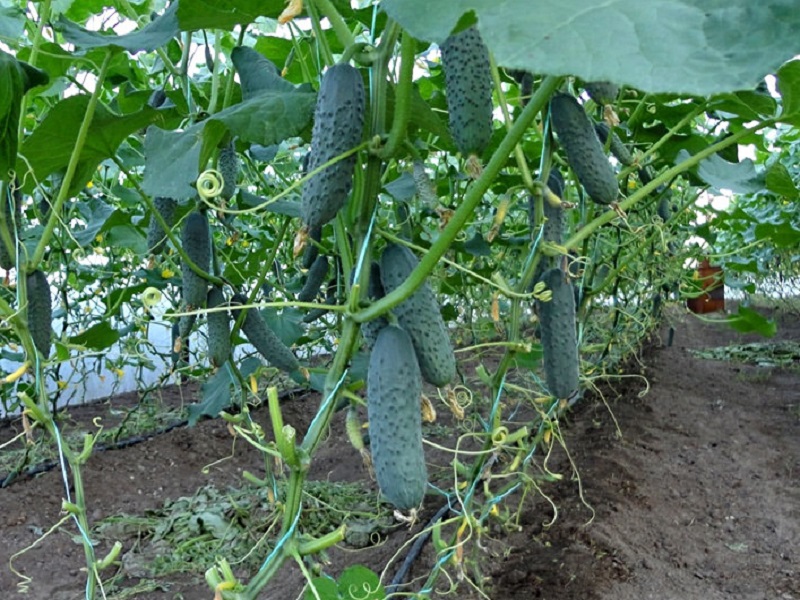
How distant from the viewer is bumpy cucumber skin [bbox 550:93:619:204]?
47.6 inches

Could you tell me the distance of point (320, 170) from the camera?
3.33ft

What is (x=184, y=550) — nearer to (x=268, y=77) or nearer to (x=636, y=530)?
(x=636, y=530)

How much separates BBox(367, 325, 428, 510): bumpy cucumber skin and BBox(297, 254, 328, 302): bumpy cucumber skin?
84 centimetres

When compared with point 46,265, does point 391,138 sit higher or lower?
higher

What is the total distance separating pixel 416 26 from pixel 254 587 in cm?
68

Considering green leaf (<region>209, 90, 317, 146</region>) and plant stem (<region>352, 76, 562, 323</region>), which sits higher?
green leaf (<region>209, 90, 317, 146</region>)

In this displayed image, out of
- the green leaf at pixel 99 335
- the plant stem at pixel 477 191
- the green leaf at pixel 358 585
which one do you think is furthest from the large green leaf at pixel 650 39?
the green leaf at pixel 99 335

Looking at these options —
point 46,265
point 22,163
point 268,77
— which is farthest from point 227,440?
point 268,77

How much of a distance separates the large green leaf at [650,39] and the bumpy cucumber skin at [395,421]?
1.70 ft

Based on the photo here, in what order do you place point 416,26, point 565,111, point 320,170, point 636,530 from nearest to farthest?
point 416,26 < point 320,170 < point 565,111 < point 636,530

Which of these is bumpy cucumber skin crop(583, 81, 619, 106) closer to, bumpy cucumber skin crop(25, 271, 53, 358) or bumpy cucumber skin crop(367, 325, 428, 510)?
bumpy cucumber skin crop(367, 325, 428, 510)

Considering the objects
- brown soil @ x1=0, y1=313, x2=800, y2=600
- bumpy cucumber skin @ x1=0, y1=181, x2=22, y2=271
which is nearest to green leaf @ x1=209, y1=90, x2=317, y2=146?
bumpy cucumber skin @ x1=0, y1=181, x2=22, y2=271

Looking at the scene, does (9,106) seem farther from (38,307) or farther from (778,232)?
(778,232)

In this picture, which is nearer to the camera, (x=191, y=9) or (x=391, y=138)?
(x=391, y=138)
